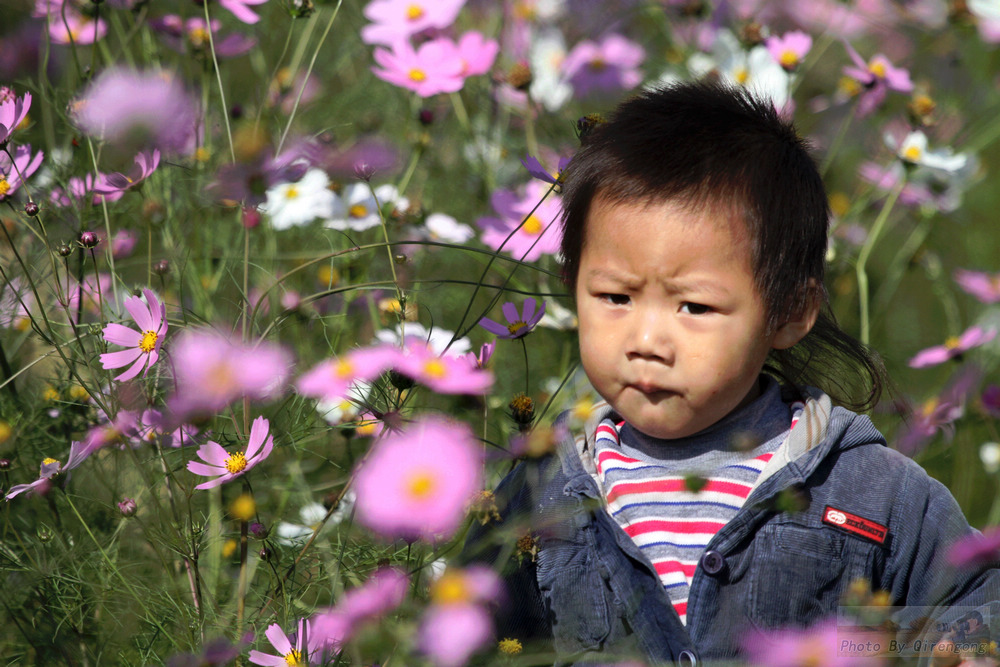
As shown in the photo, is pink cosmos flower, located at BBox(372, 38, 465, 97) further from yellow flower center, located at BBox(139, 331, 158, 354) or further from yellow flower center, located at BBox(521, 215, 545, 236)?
yellow flower center, located at BBox(139, 331, 158, 354)

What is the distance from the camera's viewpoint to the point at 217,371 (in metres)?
0.62

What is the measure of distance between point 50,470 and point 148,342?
12cm

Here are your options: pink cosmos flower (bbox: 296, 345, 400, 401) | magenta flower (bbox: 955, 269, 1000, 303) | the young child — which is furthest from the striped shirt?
magenta flower (bbox: 955, 269, 1000, 303)

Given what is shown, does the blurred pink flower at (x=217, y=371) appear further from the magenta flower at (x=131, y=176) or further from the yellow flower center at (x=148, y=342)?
the magenta flower at (x=131, y=176)

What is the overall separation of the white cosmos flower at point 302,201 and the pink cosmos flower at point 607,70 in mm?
492

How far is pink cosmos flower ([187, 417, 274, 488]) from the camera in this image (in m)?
0.68

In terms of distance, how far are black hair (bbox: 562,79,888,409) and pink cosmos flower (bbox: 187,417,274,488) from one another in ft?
0.88

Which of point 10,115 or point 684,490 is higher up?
point 10,115

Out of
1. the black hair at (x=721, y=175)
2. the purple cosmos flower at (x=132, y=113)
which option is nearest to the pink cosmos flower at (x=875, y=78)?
the black hair at (x=721, y=175)

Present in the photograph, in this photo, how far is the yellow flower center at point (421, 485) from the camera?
0.47 metres

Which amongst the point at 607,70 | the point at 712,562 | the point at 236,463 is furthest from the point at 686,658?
the point at 607,70

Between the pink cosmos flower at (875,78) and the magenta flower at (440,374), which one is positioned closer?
the magenta flower at (440,374)

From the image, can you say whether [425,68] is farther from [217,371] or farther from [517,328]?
[217,371]

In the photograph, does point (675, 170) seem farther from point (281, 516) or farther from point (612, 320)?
point (281, 516)
